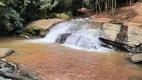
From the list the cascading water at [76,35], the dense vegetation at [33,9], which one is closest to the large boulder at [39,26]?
the cascading water at [76,35]

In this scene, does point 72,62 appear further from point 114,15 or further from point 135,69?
point 114,15

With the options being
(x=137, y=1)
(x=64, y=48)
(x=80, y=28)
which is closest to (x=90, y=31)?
(x=80, y=28)

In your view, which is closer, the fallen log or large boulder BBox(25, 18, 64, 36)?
the fallen log

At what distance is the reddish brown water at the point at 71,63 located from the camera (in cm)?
943

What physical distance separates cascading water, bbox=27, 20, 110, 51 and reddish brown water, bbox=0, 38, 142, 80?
4.00 ft

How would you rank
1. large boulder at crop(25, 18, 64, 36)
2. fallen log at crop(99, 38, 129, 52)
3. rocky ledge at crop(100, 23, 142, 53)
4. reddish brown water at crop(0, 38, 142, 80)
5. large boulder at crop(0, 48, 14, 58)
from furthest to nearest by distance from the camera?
large boulder at crop(25, 18, 64, 36)
fallen log at crop(99, 38, 129, 52)
rocky ledge at crop(100, 23, 142, 53)
large boulder at crop(0, 48, 14, 58)
reddish brown water at crop(0, 38, 142, 80)

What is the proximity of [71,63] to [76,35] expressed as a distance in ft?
15.9

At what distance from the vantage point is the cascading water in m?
14.6

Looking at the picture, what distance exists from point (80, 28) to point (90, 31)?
989 millimetres

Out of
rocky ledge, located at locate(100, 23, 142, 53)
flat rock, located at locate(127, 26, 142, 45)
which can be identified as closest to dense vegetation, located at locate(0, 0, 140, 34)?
rocky ledge, located at locate(100, 23, 142, 53)

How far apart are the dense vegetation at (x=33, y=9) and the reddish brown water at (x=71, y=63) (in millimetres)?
3077

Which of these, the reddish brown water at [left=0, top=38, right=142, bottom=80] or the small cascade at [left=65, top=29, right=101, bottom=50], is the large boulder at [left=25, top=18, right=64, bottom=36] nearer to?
the small cascade at [left=65, top=29, right=101, bottom=50]

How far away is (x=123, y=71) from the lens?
10.1m

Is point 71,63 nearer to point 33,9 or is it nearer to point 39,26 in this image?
point 39,26
